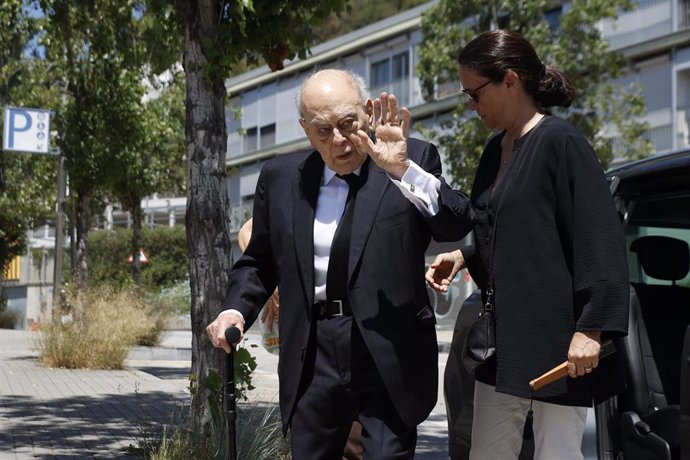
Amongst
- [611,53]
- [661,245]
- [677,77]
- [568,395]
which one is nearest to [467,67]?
[568,395]

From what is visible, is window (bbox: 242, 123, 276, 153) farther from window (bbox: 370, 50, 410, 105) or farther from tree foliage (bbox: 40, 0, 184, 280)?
tree foliage (bbox: 40, 0, 184, 280)

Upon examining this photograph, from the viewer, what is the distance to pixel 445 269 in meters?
3.98

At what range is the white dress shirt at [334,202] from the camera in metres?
3.34

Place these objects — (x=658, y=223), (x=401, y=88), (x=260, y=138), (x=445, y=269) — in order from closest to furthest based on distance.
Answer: (x=445, y=269)
(x=658, y=223)
(x=401, y=88)
(x=260, y=138)

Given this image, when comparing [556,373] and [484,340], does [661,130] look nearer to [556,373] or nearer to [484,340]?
[484,340]

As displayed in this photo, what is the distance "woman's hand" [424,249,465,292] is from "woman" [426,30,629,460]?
1.14 ft

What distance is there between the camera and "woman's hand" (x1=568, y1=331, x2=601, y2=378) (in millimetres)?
3148

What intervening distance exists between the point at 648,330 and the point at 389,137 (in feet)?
5.88

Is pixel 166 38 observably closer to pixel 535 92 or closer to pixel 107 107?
pixel 535 92

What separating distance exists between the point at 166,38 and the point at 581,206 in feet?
16.8

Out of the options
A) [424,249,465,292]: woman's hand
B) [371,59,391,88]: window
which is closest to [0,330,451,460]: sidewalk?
[424,249,465,292]: woman's hand

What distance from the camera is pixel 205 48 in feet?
23.0

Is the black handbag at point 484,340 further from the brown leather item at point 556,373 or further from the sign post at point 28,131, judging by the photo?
the sign post at point 28,131

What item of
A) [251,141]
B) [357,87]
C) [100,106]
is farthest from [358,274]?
[251,141]
